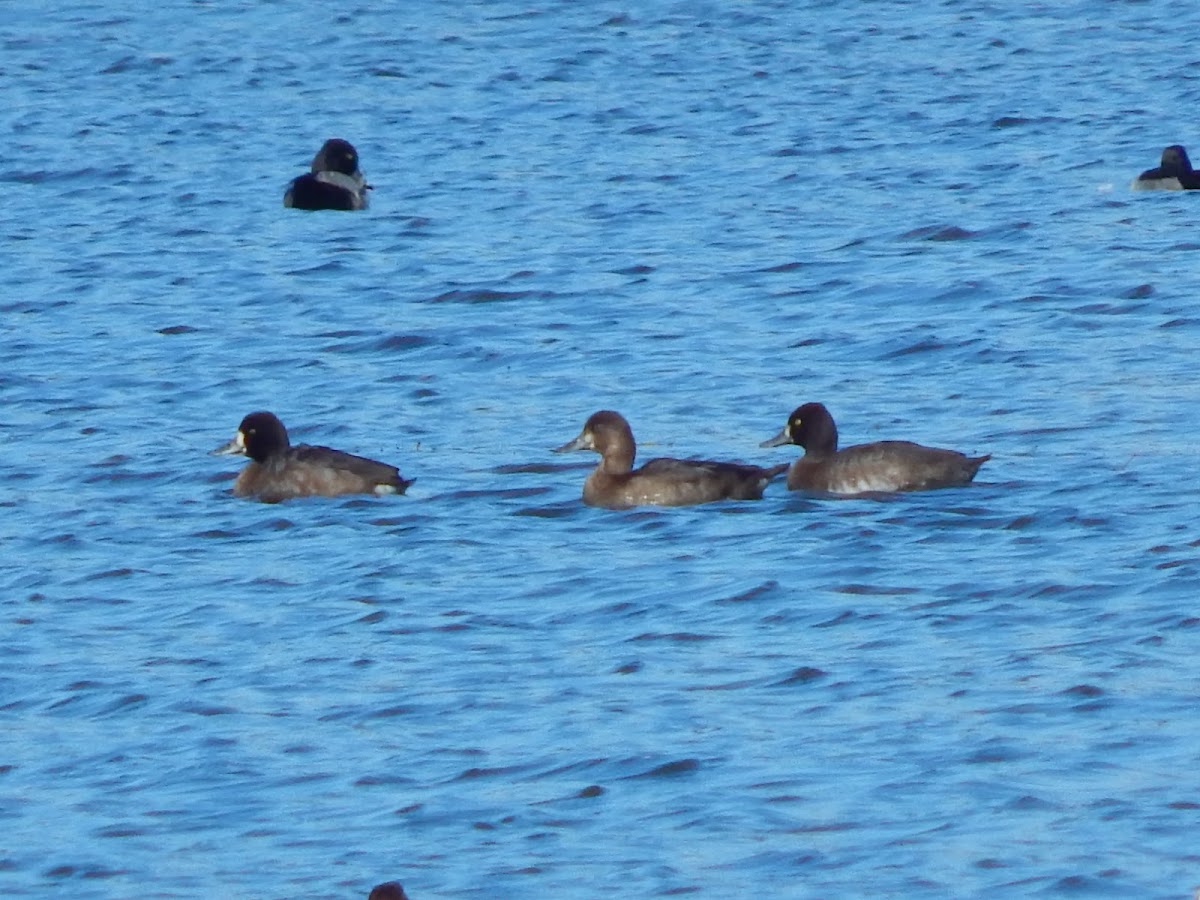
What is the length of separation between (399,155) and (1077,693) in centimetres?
1787

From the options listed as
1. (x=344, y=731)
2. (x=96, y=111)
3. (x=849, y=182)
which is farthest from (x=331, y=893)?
(x=96, y=111)

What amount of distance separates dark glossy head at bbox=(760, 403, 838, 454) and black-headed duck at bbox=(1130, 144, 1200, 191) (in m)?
9.25

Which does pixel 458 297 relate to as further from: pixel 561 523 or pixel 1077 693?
pixel 1077 693

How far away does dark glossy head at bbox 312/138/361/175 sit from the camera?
2422 centimetres

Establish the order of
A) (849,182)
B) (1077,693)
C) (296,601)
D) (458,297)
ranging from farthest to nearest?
(849,182) → (458,297) → (296,601) → (1077,693)

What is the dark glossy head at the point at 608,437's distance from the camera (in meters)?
13.9

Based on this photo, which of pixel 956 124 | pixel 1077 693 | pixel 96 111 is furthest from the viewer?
pixel 96 111

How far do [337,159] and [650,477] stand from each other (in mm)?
11441

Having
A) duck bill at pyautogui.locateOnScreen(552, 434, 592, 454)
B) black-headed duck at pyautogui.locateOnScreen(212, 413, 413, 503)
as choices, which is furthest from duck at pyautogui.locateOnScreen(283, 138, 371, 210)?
duck bill at pyautogui.locateOnScreen(552, 434, 592, 454)

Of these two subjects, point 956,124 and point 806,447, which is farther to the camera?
point 956,124

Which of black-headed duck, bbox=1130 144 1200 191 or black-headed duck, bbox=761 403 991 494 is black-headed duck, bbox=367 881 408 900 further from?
black-headed duck, bbox=1130 144 1200 191

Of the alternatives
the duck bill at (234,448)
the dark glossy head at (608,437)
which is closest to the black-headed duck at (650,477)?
the dark glossy head at (608,437)

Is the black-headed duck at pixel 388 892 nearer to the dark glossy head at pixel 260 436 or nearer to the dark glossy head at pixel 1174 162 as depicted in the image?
the dark glossy head at pixel 260 436

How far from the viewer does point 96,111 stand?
29.4m
